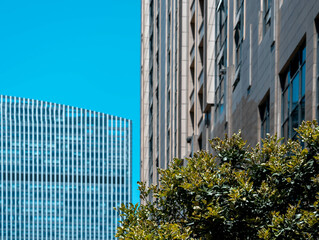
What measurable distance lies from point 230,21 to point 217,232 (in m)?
21.4

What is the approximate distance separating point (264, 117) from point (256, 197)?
47.3 ft

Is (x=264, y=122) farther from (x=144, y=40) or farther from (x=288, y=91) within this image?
(x=144, y=40)

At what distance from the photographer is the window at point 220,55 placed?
4016cm

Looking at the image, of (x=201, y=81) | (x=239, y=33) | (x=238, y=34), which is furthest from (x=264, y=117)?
(x=201, y=81)

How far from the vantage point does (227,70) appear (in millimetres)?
38250

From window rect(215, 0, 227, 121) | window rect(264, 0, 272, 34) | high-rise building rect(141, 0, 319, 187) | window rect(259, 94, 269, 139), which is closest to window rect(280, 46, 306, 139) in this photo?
high-rise building rect(141, 0, 319, 187)

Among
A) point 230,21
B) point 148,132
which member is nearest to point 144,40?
point 148,132

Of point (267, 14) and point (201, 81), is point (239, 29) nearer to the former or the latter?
point (267, 14)

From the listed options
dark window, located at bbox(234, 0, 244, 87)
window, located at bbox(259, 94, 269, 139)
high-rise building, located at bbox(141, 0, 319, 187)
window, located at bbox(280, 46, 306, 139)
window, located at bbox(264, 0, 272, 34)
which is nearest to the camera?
window, located at bbox(280, 46, 306, 139)

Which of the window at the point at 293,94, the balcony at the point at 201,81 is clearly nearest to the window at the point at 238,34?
the window at the point at 293,94

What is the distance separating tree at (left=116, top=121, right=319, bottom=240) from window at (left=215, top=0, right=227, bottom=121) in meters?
20.6

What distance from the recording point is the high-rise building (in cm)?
2645

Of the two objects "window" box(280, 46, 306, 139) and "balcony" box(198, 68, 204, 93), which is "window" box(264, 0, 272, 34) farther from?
"balcony" box(198, 68, 204, 93)

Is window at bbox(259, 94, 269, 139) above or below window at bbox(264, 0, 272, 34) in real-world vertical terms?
below
